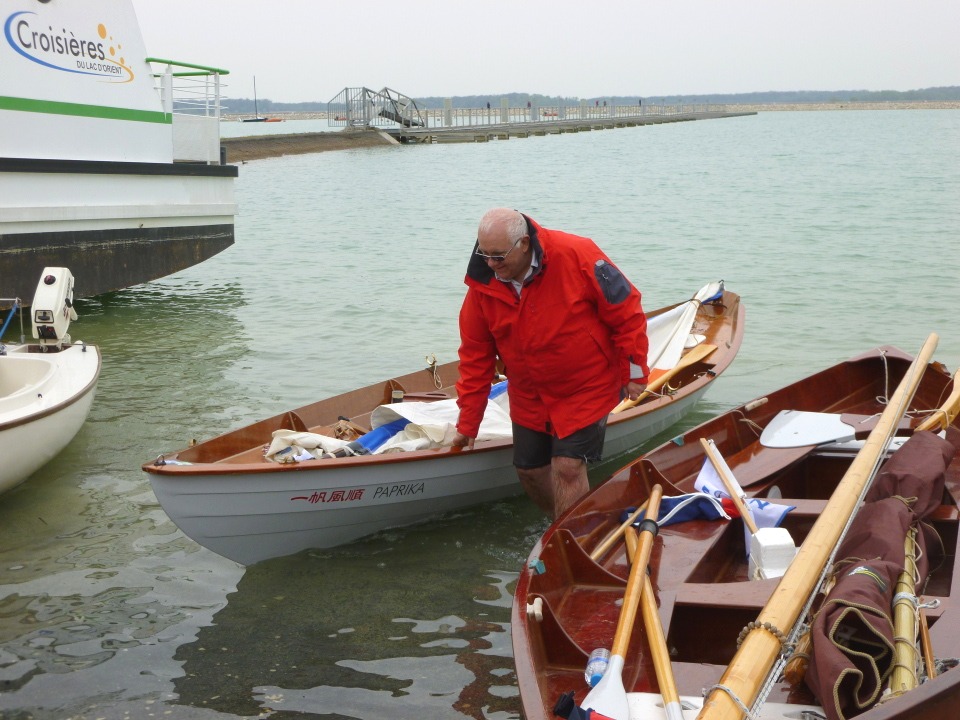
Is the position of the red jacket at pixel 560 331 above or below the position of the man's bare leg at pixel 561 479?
above

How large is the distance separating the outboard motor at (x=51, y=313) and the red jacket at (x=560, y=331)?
435 centimetres

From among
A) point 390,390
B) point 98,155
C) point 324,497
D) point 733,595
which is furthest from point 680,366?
point 98,155

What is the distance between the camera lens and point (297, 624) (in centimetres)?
539

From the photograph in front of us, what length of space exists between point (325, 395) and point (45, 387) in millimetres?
3519

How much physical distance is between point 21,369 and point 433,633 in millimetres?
4116

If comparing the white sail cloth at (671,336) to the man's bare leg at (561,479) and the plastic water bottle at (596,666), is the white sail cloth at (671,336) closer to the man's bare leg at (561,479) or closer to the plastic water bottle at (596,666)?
the man's bare leg at (561,479)

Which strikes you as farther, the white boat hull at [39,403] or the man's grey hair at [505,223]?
the white boat hull at [39,403]

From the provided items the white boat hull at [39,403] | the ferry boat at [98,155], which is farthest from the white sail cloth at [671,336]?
the ferry boat at [98,155]

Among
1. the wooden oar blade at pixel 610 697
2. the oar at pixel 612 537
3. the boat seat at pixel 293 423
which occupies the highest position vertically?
the boat seat at pixel 293 423

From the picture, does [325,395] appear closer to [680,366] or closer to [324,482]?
[680,366]

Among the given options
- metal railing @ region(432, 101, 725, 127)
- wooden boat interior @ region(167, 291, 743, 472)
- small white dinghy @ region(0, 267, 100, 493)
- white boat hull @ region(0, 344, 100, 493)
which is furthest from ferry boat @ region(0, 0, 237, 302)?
metal railing @ region(432, 101, 725, 127)

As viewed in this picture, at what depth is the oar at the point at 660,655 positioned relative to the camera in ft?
10.9

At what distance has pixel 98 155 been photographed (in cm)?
1237

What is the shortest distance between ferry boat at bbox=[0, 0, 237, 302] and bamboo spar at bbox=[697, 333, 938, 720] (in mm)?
9927
